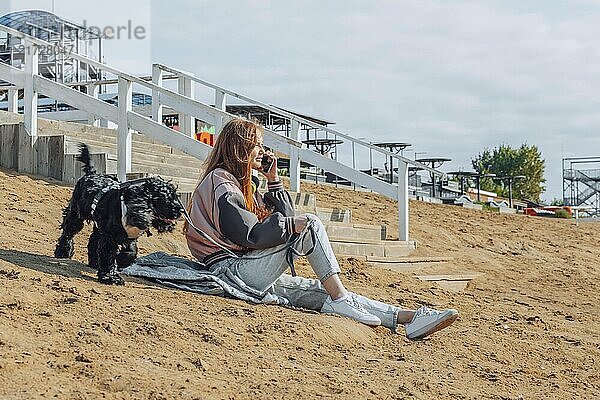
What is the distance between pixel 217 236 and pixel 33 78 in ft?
17.8

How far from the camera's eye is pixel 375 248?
387 inches

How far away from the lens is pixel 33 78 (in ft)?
32.8

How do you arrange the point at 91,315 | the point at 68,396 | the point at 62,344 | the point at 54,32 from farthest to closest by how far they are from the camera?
1. the point at 54,32
2. the point at 91,315
3. the point at 62,344
4. the point at 68,396

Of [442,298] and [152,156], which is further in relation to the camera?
[152,156]

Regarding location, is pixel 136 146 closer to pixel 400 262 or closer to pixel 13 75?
pixel 13 75

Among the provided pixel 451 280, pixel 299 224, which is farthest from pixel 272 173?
pixel 451 280

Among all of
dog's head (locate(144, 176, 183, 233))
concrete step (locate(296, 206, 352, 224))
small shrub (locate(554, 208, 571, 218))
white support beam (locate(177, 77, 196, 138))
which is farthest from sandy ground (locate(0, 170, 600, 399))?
small shrub (locate(554, 208, 571, 218))

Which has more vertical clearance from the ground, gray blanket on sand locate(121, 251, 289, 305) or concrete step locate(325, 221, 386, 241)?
concrete step locate(325, 221, 386, 241)

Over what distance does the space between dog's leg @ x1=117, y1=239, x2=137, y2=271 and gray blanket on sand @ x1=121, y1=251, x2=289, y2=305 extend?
41mm

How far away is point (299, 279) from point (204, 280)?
26.6 inches

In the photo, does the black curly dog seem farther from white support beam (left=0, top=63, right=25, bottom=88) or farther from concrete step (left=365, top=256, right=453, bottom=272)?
white support beam (left=0, top=63, right=25, bottom=88)

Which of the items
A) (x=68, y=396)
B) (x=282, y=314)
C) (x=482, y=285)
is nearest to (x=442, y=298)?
(x=482, y=285)

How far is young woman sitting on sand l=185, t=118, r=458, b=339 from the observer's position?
5.30 meters

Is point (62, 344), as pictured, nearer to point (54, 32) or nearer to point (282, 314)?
point (282, 314)
